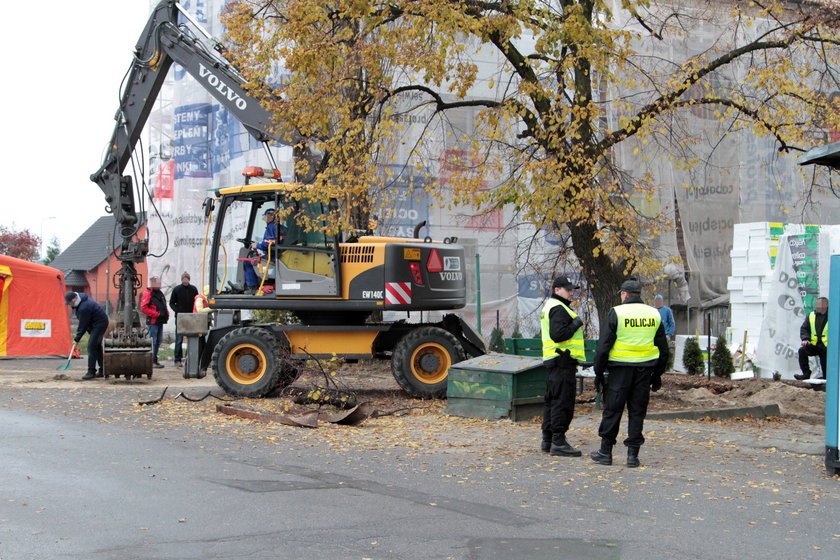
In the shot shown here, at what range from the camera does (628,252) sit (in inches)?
502

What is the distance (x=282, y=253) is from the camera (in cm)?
1421

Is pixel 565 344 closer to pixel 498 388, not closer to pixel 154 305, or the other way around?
pixel 498 388

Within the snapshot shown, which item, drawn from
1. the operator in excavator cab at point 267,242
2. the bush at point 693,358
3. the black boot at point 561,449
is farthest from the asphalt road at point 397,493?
the bush at point 693,358

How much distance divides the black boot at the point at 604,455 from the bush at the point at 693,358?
970 cm

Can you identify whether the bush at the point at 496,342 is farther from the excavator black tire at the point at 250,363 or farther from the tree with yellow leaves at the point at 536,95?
the excavator black tire at the point at 250,363

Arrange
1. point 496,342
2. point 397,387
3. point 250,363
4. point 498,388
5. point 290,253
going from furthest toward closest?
point 496,342 → point 397,387 → point 290,253 → point 250,363 → point 498,388

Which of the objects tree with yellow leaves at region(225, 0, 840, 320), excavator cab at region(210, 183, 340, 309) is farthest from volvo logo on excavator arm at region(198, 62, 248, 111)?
excavator cab at region(210, 183, 340, 309)

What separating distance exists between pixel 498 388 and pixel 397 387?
172 inches

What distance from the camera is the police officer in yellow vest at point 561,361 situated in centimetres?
949

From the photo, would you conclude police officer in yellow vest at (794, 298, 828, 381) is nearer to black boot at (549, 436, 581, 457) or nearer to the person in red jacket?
black boot at (549, 436, 581, 457)

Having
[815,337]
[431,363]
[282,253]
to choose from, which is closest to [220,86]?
[282,253]

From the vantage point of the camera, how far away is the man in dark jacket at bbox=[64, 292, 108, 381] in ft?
58.0

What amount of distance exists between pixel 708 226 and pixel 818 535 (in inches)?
908

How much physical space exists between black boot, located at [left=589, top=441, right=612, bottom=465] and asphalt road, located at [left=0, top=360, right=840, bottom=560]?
5.2 inches
